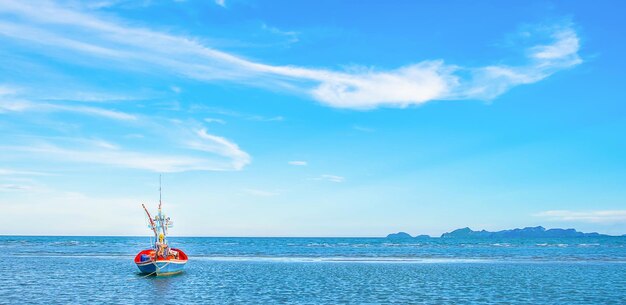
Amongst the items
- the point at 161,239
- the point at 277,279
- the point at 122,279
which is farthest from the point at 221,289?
the point at 161,239

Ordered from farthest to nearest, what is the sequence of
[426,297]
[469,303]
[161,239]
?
[161,239], [426,297], [469,303]

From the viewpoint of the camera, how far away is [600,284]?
47.9m

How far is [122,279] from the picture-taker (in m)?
51.3

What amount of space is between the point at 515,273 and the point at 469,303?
26.3 meters

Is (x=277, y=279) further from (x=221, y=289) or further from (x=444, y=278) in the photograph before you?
(x=444, y=278)

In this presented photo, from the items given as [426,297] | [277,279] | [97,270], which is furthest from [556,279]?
[97,270]

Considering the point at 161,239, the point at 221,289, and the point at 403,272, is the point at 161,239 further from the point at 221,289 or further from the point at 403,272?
the point at 403,272

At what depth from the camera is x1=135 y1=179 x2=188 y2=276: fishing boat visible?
54094 millimetres

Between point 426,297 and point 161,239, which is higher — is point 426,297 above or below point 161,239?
below

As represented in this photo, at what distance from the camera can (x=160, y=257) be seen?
54.9 metres

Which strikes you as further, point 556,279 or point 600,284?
point 556,279

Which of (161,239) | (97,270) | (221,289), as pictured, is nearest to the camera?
(221,289)

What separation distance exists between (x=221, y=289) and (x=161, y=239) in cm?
1644

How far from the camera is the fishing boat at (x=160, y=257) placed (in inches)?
2130
